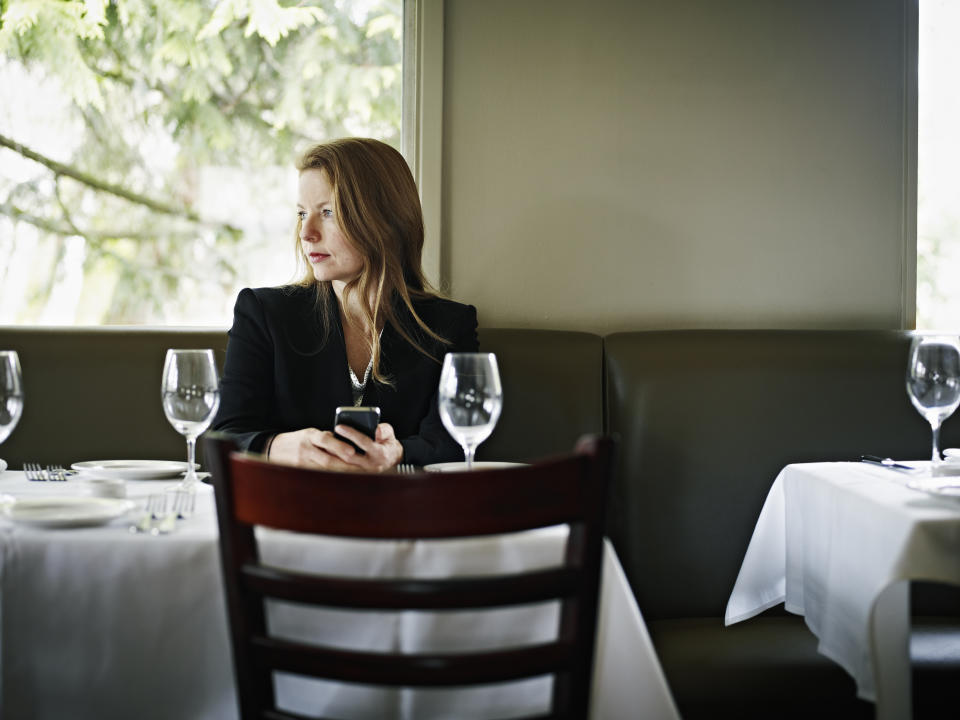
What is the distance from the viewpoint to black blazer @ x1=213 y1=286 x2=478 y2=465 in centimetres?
186

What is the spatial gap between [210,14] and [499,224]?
96cm

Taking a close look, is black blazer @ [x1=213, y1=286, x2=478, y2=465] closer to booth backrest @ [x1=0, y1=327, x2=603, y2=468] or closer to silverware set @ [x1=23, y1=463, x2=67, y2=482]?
booth backrest @ [x1=0, y1=327, x2=603, y2=468]

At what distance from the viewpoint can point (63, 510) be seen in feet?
3.57

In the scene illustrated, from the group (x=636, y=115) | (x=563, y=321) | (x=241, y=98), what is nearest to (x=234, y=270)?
(x=241, y=98)

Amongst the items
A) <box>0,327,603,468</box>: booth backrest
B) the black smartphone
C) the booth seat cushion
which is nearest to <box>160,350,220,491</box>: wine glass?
the black smartphone

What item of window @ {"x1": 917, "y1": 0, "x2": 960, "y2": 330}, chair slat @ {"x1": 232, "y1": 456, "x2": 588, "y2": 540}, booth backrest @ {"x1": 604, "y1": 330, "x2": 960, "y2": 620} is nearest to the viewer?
chair slat @ {"x1": 232, "y1": 456, "x2": 588, "y2": 540}

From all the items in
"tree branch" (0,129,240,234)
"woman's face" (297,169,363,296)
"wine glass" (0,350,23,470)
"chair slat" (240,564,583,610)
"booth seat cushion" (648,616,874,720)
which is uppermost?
"tree branch" (0,129,240,234)

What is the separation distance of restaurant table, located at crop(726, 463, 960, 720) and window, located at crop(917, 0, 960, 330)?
48.2 inches

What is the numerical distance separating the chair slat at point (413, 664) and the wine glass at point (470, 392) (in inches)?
16.6

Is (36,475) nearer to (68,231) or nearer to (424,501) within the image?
(424,501)

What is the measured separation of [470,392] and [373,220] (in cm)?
89

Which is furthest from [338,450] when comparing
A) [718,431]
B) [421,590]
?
[718,431]

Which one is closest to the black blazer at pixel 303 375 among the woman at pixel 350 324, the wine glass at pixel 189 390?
the woman at pixel 350 324

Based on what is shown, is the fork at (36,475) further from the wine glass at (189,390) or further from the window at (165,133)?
the window at (165,133)
